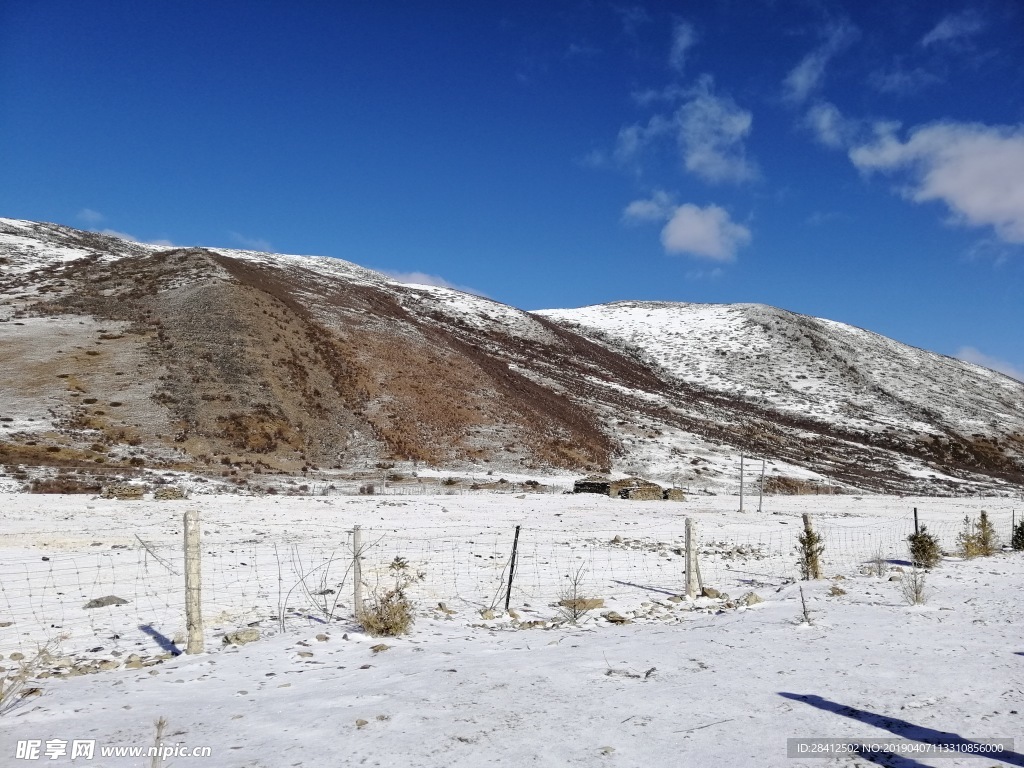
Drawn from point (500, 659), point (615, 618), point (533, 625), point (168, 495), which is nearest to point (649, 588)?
point (615, 618)

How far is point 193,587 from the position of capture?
8.06 meters

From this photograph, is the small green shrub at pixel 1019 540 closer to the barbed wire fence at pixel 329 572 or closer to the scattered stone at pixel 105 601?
the barbed wire fence at pixel 329 572

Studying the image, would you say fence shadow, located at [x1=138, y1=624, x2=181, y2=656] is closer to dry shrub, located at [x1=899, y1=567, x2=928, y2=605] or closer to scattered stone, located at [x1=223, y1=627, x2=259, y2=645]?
scattered stone, located at [x1=223, y1=627, x2=259, y2=645]

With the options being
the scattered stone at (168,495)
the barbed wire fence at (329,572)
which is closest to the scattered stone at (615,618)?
the barbed wire fence at (329,572)

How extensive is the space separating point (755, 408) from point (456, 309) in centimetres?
3600

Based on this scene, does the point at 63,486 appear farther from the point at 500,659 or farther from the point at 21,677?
the point at 500,659

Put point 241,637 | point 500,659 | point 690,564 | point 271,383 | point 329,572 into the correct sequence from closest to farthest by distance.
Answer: point 500,659 → point 241,637 → point 690,564 → point 329,572 → point 271,383

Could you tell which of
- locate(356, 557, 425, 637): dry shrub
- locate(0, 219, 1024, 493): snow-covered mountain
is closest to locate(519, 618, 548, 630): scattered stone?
locate(356, 557, 425, 637): dry shrub

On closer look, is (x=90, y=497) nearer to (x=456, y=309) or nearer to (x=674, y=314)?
(x=456, y=309)

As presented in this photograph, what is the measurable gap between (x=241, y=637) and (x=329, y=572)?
14.7 ft

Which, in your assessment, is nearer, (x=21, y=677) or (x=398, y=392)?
(x=21, y=677)

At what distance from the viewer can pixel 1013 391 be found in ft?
287

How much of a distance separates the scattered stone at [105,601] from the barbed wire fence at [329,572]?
19 mm

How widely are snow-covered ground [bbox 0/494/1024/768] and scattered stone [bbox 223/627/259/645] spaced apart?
26 cm
